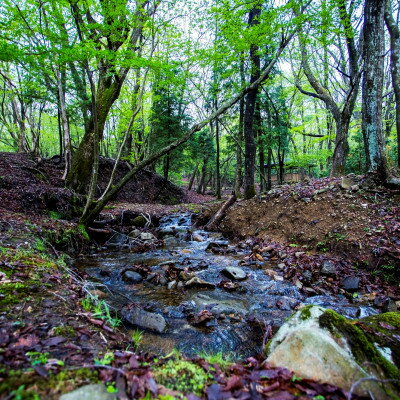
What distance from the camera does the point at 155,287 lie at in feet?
14.7

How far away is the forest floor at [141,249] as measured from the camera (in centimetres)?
153

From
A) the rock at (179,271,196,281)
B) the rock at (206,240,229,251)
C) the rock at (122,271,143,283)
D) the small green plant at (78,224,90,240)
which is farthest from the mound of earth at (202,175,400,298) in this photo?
the small green plant at (78,224,90,240)

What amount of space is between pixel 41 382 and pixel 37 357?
0.29 m

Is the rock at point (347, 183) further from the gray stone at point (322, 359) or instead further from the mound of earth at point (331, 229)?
the gray stone at point (322, 359)

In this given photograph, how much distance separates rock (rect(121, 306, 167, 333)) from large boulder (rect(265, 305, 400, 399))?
4.69ft

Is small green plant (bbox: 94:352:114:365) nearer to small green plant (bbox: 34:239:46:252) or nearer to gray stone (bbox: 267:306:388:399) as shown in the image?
gray stone (bbox: 267:306:388:399)

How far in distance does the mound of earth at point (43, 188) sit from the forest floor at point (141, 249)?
46mm

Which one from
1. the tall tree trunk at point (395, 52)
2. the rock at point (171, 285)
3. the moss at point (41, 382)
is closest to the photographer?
the moss at point (41, 382)

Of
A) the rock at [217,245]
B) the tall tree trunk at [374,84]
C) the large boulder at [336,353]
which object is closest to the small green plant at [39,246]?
the rock at [217,245]

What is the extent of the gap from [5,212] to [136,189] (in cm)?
988

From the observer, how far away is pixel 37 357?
62.3 inches

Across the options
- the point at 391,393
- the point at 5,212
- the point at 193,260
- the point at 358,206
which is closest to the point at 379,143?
the point at 358,206

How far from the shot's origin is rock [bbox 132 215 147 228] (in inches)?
385

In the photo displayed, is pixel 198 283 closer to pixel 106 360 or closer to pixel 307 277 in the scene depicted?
pixel 307 277
